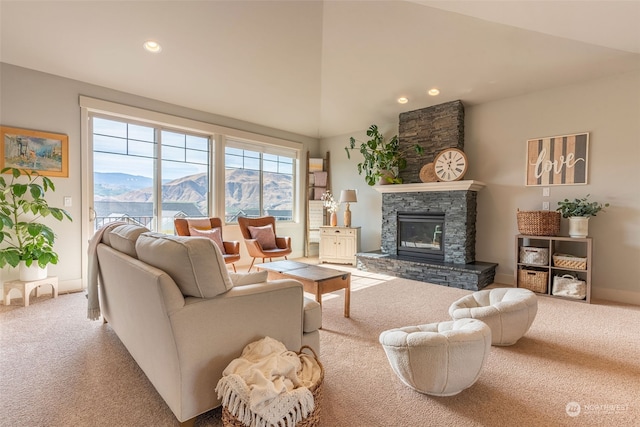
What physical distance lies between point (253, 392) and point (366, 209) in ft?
16.4

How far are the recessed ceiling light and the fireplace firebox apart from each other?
390cm

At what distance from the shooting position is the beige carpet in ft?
5.19

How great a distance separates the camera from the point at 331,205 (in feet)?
20.0

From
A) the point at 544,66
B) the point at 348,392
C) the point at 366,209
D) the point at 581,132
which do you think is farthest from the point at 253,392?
the point at 366,209

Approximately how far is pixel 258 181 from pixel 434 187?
124 inches

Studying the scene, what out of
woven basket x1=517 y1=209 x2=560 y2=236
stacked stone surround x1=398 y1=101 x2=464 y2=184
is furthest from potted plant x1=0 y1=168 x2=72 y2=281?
woven basket x1=517 y1=209 x2=560 y2=236

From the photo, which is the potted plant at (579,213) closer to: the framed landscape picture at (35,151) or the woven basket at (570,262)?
the woven basket at (570,262)

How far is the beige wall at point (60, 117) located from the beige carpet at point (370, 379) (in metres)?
0.79

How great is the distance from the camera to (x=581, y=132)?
12.4 feet

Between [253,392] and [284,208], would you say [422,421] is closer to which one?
[253,392]

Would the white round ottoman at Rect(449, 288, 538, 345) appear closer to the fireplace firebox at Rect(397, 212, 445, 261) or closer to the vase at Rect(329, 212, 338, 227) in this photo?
the fireplace firebox at Rect(397, 212, 445, 261)

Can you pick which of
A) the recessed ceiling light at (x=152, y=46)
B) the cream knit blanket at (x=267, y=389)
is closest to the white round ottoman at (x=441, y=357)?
the cream knit blanket at (x=267, y=389)

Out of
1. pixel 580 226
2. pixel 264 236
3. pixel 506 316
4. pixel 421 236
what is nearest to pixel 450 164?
pixel 421 236

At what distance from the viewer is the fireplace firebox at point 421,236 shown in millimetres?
4680
